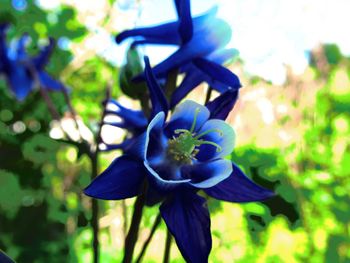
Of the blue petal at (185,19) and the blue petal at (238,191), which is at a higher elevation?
the blue petal at (185,19)

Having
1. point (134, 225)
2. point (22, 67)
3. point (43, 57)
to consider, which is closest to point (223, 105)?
point (134, 225)

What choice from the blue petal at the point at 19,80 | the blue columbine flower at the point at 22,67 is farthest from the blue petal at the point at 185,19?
the blue petal at the point at 19,80

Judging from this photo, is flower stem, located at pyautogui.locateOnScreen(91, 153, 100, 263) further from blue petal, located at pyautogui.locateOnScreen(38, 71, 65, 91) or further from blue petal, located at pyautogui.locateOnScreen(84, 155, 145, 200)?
blue petal, located at pyautogui.locateOnScreen(38, 71, 65, 91)

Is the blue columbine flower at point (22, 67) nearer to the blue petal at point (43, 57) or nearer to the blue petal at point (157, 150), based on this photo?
the blue petal at point (43, 57)

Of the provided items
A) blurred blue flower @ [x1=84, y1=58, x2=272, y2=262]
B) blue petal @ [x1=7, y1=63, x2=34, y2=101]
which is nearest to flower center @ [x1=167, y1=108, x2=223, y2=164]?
blurred blue flower @ [x1=84, y1=58, x2=272, y2=262]

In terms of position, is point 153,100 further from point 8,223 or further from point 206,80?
point 8,223

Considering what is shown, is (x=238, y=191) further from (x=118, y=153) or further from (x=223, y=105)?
(x=118, y=153)
